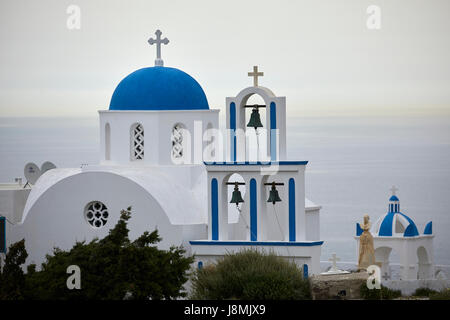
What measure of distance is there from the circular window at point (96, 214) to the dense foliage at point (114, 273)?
305 centimetres

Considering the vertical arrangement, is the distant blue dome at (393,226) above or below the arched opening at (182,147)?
below

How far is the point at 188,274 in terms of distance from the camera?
28641 mm

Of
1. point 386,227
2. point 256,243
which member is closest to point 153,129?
point 256,243

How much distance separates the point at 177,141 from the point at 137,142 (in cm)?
92

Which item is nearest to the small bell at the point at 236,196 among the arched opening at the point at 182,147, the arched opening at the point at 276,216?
the arched opening at the point at 276,216

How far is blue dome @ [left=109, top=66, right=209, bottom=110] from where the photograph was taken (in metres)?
32.7

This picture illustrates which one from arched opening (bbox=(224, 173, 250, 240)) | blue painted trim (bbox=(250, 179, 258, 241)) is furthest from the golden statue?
blue painted trim (bbox=(250, 179, 258, 241))

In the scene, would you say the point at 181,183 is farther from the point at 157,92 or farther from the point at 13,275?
the point at 13,275

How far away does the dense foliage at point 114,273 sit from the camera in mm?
27297

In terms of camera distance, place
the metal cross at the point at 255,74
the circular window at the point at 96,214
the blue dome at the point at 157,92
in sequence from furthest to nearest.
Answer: the blue dome at the point at 157,92 → the circular window at the point at 96,214 → the metal cross at the point at 255,74

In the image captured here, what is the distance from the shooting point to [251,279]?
2734 centimetres

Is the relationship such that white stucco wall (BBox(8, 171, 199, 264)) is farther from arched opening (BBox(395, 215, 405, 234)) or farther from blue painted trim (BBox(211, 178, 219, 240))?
arched opening (BBox(395, 215, 405, 234))

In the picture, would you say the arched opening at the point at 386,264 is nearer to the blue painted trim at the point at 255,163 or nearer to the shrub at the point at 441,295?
the shrub at the point at 441,295

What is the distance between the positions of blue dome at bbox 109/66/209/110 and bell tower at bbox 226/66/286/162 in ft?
7.50
